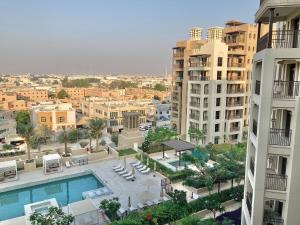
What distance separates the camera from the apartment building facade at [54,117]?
45688 millimetres

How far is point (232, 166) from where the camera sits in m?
24.1

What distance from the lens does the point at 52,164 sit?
92.6ft

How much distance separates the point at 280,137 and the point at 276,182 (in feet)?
6.04

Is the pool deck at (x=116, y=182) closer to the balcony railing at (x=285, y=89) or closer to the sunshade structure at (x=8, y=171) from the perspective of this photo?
the sunshade structure at (x=8, y=171)

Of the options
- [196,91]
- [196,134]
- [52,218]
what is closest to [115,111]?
[196,91]


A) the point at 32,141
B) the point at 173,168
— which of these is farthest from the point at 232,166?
the point at 32,141

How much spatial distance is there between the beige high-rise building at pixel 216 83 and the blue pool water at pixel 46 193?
1842 centimetres

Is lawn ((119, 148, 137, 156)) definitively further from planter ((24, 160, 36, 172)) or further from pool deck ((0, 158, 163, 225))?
planter ((24, 160, 36, 172))

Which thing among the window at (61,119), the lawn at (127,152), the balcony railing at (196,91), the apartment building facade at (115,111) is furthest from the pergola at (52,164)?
the apartment building facade at (115,111)

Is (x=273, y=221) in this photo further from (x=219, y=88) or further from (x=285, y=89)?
(x=219, y=88)

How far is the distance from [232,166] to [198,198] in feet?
16.3

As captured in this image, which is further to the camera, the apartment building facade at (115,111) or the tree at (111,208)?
the apartment building facade at (115,111)

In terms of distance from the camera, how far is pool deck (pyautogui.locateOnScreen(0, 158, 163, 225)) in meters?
22.0

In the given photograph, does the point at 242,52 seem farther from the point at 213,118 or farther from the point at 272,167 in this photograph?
the point at 272,167
